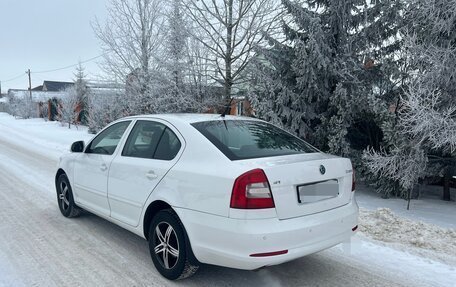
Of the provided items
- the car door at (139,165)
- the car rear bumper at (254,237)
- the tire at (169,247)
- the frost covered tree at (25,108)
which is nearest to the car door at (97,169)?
the car door at (139,165)

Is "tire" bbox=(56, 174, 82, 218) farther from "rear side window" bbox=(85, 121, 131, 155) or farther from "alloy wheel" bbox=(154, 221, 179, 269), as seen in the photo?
"alloy wheel" bbox=(154, 221, 179, 269)

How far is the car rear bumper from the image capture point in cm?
300

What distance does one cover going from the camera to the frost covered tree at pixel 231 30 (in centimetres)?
1176

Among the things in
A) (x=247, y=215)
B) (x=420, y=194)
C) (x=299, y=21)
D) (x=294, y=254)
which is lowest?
(x=420, y=194)

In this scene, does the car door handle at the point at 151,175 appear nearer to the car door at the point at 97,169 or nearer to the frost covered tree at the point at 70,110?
the car door at the point at 97,169

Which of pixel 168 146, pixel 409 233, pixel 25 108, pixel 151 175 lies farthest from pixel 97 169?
pixel 25 108

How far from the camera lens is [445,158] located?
685 cm

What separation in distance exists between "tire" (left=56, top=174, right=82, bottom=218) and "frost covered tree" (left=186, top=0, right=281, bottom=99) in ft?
24.5

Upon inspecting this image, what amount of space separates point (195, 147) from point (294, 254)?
1.31m

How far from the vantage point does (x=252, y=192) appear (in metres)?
3.04

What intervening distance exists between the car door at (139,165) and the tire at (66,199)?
1.45 metres

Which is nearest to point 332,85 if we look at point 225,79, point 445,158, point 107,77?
point 445,158

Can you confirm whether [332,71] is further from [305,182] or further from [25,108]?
[25,108]

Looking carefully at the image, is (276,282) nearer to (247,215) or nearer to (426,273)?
(247,215)
